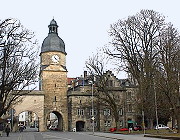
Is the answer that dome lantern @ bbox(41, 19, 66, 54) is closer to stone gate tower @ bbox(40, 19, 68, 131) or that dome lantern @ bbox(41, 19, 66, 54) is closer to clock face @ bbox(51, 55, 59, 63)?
stone gate tower @ bbox(40, 19, 68, 131)

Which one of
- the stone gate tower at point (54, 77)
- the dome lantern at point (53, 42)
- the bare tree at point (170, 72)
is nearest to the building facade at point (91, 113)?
the stone gate tower at point (54, 77)

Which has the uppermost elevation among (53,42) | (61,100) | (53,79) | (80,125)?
(53,42)

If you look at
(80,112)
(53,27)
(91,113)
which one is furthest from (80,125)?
(53,27)

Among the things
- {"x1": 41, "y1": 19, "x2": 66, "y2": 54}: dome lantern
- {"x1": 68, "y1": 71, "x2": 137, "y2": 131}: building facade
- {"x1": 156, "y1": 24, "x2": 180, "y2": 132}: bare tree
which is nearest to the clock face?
{"x1": 41, "y1": 19, "x2": 66, "y2": 54}: dome lantern

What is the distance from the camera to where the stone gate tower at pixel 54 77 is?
2768 inches

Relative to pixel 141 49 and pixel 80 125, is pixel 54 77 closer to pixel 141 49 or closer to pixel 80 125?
pixel 80 125

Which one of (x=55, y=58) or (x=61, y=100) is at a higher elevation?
(x=55, y=58)

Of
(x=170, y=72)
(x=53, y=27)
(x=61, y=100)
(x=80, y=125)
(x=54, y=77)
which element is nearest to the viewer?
(x=170, y=72)

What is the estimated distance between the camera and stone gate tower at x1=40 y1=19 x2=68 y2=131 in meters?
70.3

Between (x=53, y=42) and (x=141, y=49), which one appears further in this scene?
(x=53, y=42)

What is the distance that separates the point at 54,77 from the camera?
234 feet

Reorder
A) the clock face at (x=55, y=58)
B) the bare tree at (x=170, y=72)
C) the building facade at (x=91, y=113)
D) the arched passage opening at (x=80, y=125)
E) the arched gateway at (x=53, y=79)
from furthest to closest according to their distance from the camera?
the arched passage opening at (x=80, y=125) < the clock face at (x=55, y=58) < the arched gateway at (x=53, y=79) < the building facade at (x=91, y=113) < the bare tree at (x=170, y=72)

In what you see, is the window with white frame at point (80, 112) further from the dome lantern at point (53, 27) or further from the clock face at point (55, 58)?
the dome lantern at point (53, 27)

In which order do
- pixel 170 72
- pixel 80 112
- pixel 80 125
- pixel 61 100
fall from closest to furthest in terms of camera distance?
pixel 170 72 < pixel 80 112 < pixel 61 100 < pixel 80 125
